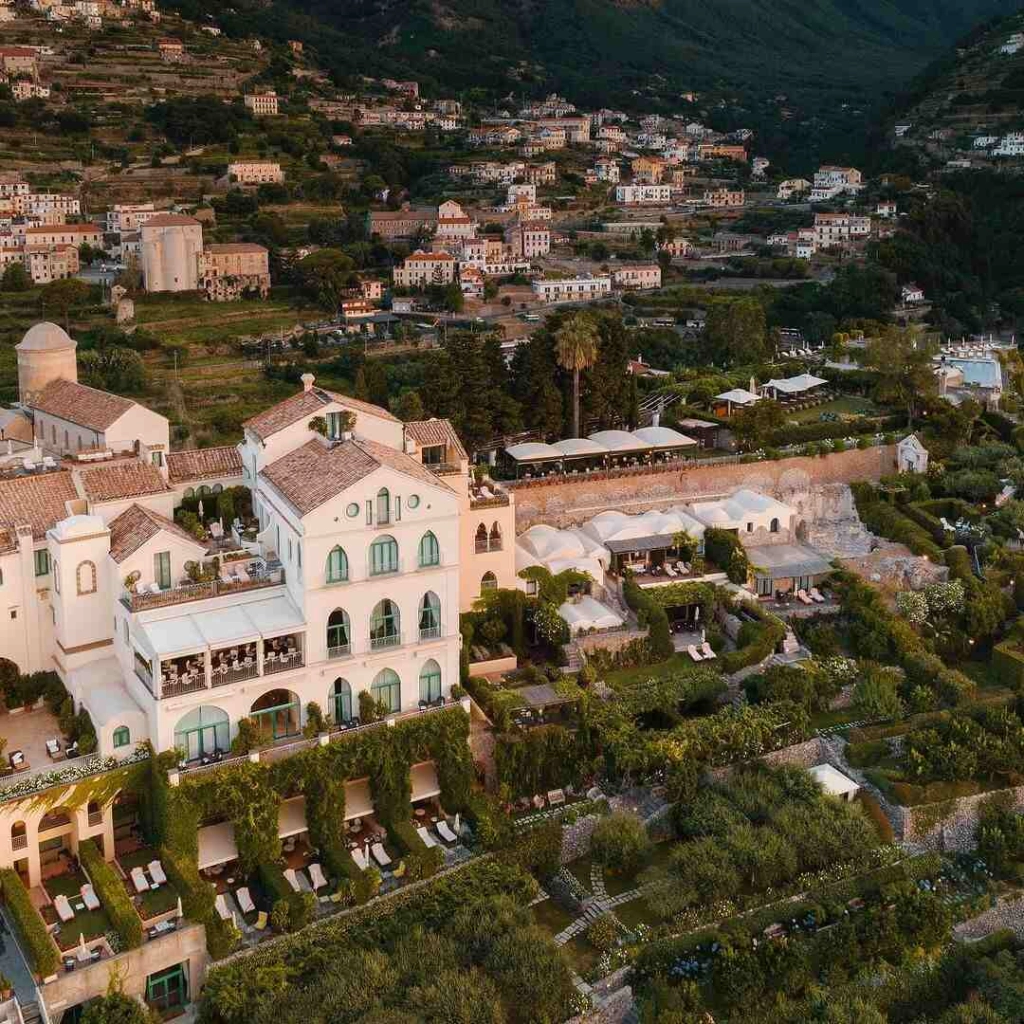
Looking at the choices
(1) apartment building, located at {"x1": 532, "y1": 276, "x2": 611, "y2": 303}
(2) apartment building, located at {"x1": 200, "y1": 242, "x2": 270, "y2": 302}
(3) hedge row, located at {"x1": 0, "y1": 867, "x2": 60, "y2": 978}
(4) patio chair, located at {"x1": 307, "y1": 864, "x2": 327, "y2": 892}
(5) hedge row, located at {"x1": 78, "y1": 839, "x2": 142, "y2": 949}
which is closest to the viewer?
(3) hedge row, located at {"x1": 0, "y1": 867, "x2": 60, "y2": 978}

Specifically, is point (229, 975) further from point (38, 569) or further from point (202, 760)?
point (38, 569)

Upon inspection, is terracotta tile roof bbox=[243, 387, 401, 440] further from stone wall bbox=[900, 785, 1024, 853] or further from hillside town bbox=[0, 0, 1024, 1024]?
stone wall bbox=[900, 785, 1024, 853]

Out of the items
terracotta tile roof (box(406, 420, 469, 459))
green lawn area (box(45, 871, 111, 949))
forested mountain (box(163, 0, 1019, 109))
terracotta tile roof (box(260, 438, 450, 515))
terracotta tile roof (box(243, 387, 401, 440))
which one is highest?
forested mountain (box(163, 0, 1019, 109))

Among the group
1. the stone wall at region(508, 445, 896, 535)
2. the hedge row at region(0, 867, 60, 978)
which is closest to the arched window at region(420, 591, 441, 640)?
the hedge row at region(0, 867, 60, 978)

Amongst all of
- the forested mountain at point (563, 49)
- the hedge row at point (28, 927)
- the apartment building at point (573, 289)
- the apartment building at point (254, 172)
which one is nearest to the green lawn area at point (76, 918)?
the hedge row at point (28, 927)

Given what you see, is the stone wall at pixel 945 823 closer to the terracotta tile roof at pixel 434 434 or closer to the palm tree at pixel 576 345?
the terracotta tile roof at pixel 434 434

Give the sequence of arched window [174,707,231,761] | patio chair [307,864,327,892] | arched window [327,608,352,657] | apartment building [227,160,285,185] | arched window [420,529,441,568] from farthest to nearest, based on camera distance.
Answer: apartment building [227,160,285,185] → arched window [420,529,441,568] → arched window [327,608,352,657] → arched window [174,707,231,761] → patio chair [307,864,327,892]
